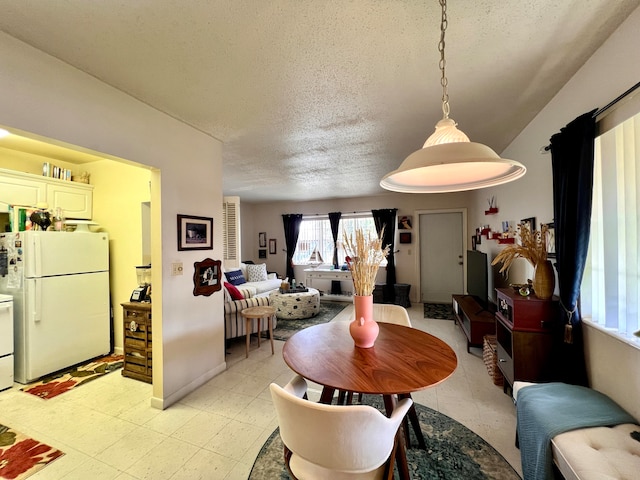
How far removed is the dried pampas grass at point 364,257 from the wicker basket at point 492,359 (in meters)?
1.80

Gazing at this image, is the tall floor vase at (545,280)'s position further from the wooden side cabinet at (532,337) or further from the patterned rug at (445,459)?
the patterned rug at (445,459)

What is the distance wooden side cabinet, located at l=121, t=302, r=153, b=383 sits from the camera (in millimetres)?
2537

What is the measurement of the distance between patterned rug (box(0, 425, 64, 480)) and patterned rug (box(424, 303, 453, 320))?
469 cm

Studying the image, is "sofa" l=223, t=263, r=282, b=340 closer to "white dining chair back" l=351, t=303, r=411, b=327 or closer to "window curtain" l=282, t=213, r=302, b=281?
"window curtain" l=282, t=213, r=302, b=281

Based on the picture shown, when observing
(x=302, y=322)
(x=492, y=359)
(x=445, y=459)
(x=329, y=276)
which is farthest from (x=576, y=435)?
(x=329, y=276)

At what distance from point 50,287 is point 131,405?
1.56 meters

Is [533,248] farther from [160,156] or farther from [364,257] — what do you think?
[160,156]

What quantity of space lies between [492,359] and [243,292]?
11.8 feet

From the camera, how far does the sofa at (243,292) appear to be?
3320mm

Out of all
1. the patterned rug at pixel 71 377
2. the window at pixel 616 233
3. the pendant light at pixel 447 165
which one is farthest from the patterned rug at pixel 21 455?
the window at pixel 616 233

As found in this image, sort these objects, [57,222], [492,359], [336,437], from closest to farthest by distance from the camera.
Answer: [336,437], [492,359], [57,222]

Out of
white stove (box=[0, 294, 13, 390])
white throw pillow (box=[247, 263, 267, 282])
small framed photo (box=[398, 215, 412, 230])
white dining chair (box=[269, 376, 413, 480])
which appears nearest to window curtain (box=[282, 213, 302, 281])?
white throw pillow (box=[247, 263, 267, 282])

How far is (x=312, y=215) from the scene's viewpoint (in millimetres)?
6570

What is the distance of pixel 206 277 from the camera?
253 centimetres
